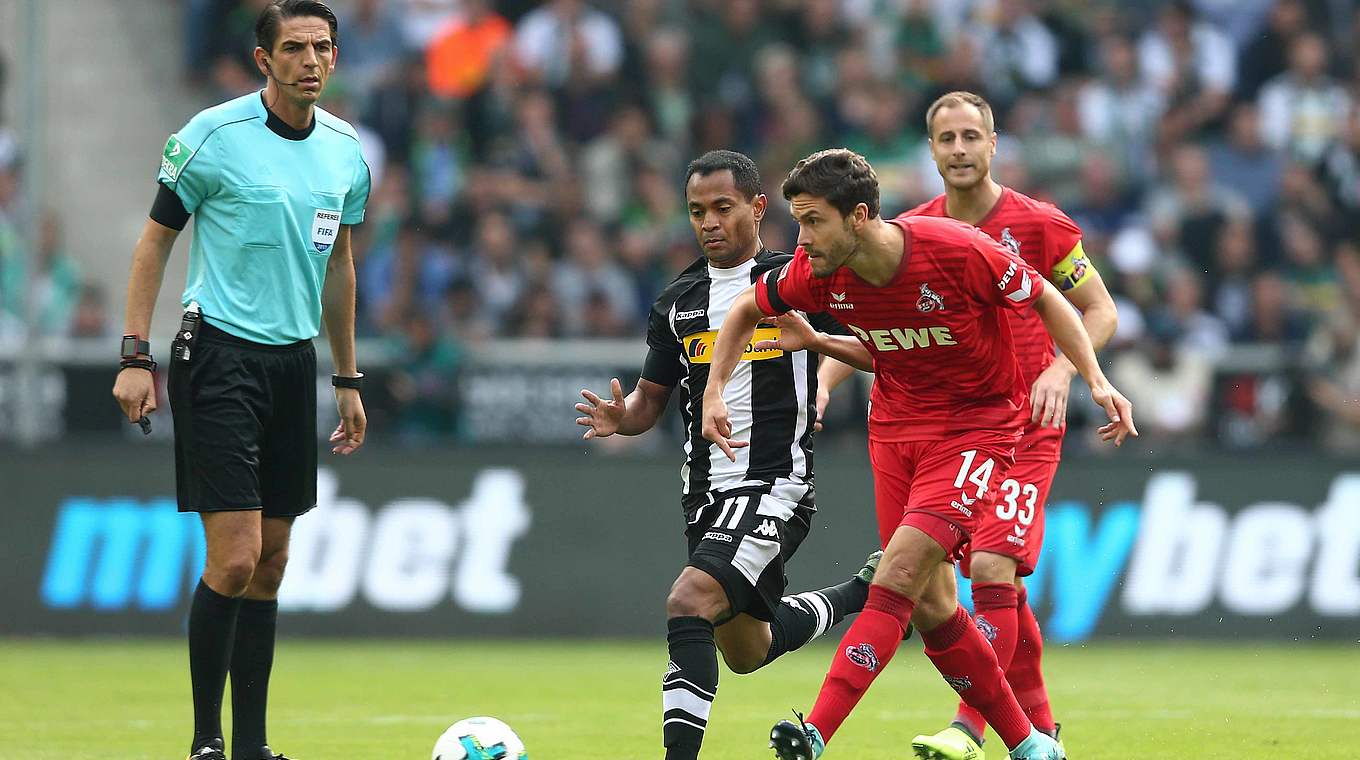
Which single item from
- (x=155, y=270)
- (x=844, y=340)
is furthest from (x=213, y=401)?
(x=844, y=340)

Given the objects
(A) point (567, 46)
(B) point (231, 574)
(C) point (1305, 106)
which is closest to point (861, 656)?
(B) point (231, 574)

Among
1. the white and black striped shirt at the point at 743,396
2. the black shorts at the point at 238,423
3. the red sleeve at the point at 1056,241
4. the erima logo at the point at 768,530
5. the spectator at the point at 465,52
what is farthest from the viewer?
the spectator at the point at 465,52

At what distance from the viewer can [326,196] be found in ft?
22.8

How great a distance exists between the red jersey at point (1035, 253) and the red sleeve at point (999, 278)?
784 millimetres

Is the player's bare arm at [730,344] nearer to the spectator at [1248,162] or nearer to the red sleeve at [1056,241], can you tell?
the red sleeve at [1056,241]

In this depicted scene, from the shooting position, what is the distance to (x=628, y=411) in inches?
279

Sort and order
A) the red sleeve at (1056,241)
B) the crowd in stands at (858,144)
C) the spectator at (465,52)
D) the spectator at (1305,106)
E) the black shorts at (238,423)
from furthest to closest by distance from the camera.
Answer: the spectator at (1305,106), the spectator at (465,52), the crowd in stands at (858,144), the red sleeve at (1056,241), the black shorts at (238,423)

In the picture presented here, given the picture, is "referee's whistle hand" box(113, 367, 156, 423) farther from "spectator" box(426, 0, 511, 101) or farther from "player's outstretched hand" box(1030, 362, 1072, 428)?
"spectator" box(426, 0, 511, 101)

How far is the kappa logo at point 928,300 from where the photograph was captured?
21.3 feet

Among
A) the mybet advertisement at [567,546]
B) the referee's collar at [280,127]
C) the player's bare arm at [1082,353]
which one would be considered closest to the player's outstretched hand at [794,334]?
the player's bare arm at [1082,353]

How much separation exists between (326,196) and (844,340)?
78.0 inches

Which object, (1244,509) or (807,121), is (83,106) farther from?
(1244,509)

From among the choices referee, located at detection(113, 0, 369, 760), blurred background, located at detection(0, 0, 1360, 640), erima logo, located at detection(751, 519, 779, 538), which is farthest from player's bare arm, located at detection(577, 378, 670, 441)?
blurred background, located at detection(0, 0, 1360, 640)

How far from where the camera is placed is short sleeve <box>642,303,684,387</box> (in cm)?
707
